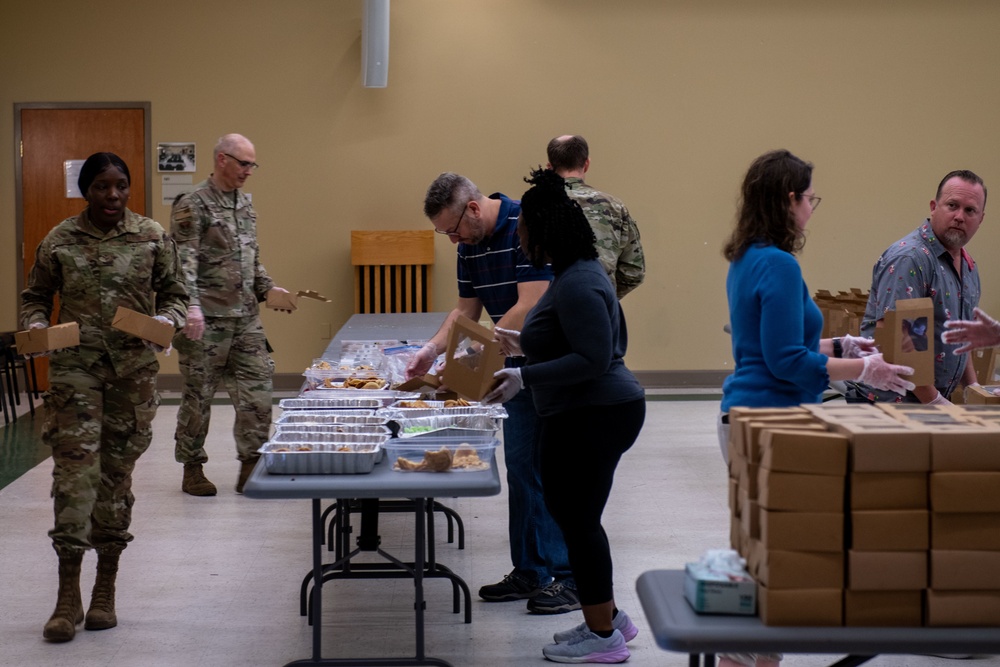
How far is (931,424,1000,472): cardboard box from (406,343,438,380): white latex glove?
2.34 m

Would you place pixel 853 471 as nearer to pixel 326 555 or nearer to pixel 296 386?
pixel 326 555

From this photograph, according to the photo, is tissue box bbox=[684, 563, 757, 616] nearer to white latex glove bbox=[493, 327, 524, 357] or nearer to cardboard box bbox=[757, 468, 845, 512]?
cardboard box bbox=[757, 468, 845, 512]

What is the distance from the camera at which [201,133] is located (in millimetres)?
8781

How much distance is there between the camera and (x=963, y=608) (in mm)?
1990

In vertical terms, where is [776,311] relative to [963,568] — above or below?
above

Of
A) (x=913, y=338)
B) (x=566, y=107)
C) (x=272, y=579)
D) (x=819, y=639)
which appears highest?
(x=566, y=107)

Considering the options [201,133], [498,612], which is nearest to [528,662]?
[498,612]

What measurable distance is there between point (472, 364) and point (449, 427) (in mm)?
275

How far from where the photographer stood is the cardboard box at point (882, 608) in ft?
6.56

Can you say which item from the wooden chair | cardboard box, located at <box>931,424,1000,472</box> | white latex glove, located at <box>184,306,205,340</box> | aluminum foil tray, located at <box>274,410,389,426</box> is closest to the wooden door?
the wooden chair

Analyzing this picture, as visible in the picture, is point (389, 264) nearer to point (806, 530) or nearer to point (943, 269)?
point (943, 269)

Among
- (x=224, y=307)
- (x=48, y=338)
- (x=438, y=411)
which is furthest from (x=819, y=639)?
(x=224, y=307)

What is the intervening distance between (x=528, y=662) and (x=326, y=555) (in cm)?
156

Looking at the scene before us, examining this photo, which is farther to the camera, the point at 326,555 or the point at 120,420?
the point at 326,555
